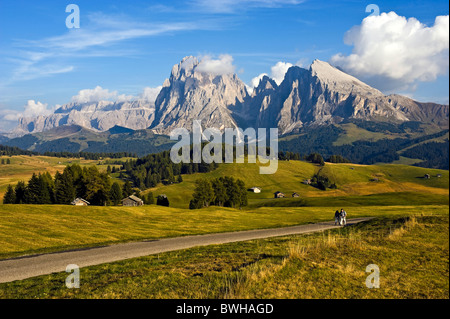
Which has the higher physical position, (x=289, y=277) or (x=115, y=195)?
(x=289, y=277)

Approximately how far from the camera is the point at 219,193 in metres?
135

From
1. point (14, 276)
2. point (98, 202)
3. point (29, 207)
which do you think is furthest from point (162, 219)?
point (98, 202)

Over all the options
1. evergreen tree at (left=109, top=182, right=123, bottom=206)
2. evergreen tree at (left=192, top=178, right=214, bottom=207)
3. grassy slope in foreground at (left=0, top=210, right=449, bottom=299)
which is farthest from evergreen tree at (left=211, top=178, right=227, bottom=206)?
grassy slope in foreground at (left=0, top=210, right=449, bottom=299)

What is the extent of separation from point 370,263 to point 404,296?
4.17m

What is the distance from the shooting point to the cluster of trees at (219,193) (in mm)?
129500

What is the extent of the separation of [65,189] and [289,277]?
12093cm

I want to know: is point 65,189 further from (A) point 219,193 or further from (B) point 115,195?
(A) point 219,193

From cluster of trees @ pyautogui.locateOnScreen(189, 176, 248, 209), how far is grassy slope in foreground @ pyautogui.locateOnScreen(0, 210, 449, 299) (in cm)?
10907

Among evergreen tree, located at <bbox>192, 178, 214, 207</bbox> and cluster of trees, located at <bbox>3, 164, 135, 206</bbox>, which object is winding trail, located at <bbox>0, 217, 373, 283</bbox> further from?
evergreen tree, located at <bbox>192, 178, 214, 207</bbox>

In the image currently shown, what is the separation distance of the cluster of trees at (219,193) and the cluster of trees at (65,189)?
111ft

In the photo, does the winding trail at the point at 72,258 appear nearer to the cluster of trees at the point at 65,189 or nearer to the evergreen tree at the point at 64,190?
the cluster of trees at the point at 65,189

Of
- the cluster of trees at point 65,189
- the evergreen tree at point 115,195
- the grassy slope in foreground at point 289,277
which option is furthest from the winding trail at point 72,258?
the evergreen tree at point 115,195

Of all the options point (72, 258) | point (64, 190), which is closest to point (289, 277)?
point (72, 258)

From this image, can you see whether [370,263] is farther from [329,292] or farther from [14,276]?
[14,276]
